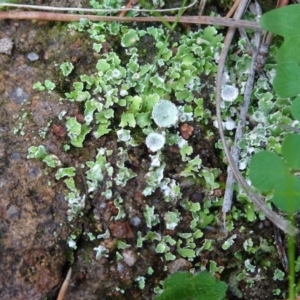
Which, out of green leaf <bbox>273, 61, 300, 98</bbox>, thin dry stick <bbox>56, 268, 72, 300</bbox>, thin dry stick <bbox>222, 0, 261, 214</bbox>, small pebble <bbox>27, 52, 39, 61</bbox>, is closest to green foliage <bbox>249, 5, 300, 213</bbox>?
green leaf <bbox>273, 61, 300, 98</bbox>

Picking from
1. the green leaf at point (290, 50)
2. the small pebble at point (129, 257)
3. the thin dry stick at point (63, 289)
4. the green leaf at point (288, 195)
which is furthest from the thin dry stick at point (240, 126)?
the thin dry stick at point (63, 289)

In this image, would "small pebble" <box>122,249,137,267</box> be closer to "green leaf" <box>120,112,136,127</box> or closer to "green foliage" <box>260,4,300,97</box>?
"green leaf" <box>120,112,136,127</box>

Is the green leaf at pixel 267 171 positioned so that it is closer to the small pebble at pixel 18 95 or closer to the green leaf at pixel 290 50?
the green leaf at pixel 290 50

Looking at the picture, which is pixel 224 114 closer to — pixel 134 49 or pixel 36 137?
pixel 134 49

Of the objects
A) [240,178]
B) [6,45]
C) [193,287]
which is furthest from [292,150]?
[6,45]

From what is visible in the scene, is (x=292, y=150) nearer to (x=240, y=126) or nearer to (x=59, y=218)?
(x=240, y=126)
